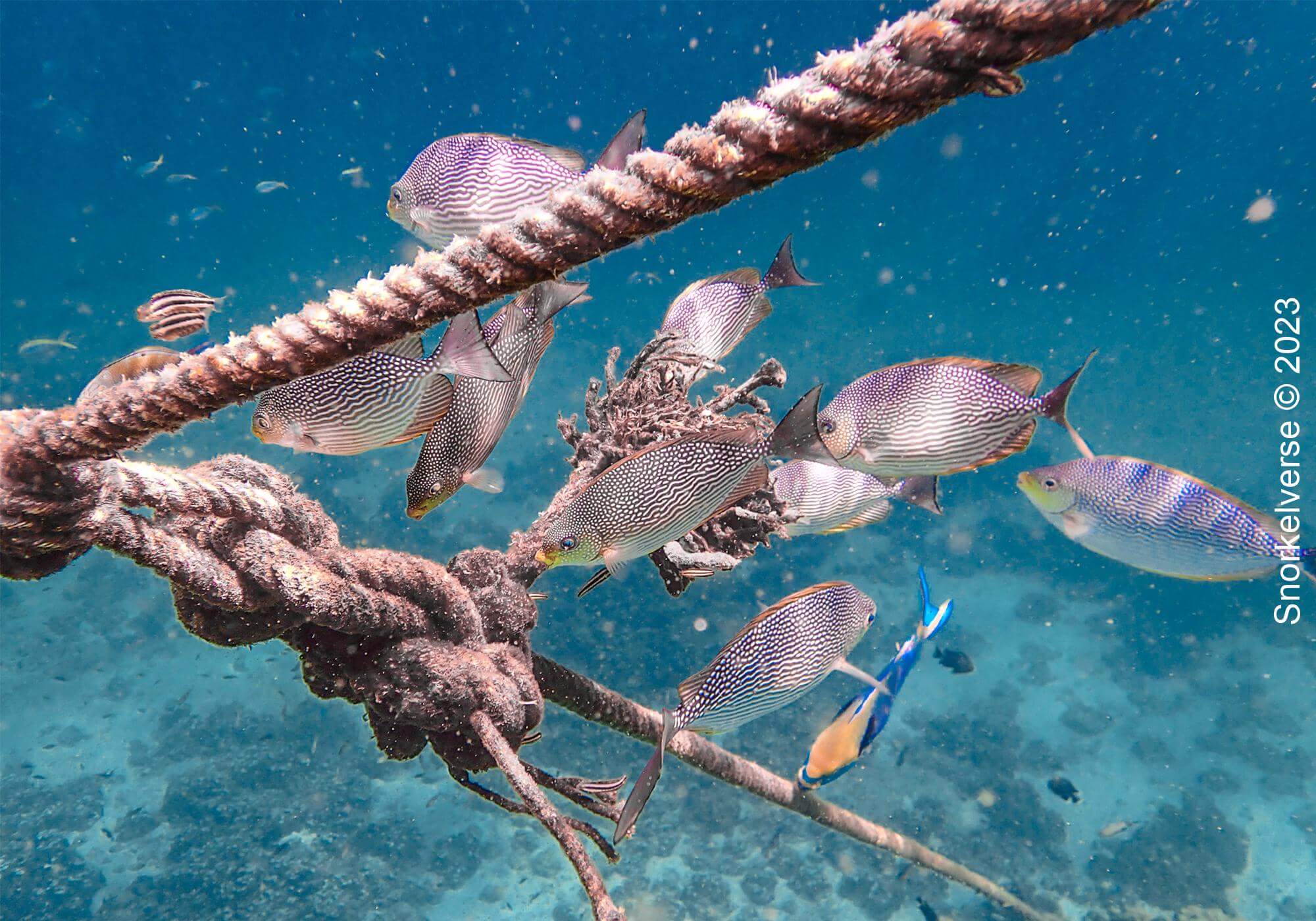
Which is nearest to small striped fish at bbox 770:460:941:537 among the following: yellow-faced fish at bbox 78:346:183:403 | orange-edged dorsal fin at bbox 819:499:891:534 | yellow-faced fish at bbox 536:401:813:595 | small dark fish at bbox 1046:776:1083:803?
orange-edged dorsal fin at bbox 819:499:891:534

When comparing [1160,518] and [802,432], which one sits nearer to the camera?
[802,432]

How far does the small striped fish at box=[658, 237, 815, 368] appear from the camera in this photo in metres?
2.83

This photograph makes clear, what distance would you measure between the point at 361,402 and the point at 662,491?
953 millimetres

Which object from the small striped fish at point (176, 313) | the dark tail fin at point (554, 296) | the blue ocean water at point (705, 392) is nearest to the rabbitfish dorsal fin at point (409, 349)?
the dark tail fin at point (554, 296)

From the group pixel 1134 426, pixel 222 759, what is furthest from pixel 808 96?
pixel 1134 426

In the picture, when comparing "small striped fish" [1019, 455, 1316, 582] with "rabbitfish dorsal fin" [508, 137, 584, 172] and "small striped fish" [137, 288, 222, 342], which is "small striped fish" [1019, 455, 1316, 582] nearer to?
"rabbitfish dorsal fin" [508, 137, 584, 172]

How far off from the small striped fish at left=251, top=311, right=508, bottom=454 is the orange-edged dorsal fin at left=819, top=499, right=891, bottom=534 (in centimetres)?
232

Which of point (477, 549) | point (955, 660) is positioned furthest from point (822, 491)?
point (955, 660)

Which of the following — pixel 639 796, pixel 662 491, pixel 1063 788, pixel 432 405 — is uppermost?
pixel 432 405

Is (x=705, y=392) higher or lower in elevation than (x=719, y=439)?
lower

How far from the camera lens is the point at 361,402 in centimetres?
174

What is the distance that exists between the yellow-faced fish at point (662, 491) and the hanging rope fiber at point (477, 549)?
584mm

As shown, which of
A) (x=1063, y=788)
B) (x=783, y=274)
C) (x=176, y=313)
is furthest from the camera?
(x=1063, y=788)

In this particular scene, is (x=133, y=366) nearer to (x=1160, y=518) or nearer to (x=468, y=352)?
(x=468, y=352)
